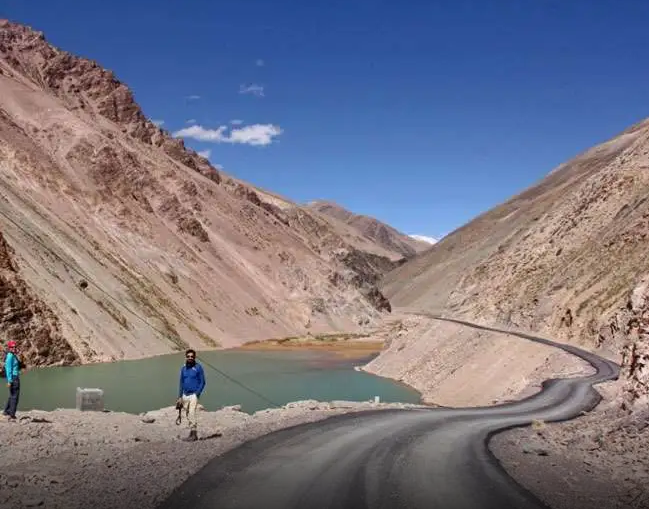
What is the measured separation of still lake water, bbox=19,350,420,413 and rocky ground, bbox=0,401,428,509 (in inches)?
506

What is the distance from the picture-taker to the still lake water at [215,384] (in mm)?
31031

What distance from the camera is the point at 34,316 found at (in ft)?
140

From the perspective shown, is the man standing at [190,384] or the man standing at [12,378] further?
the man standing at [12,378]

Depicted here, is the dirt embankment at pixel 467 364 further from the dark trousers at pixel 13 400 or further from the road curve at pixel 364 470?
the dark trousers at pixel 13 400

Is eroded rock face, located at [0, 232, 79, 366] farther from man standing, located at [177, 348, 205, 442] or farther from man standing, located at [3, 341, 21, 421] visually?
man standing, located at [177, 348, 205, 442]

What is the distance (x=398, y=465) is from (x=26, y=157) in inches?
2634

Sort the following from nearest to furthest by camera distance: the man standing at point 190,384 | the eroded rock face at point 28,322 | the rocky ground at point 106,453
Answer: the rocky ground at point 106,453 → the man standing at point 190,384 → the eroded rock face at point 28,322

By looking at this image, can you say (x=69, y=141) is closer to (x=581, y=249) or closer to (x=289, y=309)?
(x=289, y=309)

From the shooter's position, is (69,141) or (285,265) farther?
(285,265)

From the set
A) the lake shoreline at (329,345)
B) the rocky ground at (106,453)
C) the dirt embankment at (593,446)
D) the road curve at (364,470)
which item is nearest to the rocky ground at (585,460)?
the dirt embankment at (593,446)

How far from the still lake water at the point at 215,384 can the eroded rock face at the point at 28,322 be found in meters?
1.52

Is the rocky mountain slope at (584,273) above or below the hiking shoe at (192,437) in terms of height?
above

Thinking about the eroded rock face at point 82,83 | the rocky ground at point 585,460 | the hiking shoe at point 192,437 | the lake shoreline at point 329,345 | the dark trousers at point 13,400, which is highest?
the eroded rock face at point 82,83

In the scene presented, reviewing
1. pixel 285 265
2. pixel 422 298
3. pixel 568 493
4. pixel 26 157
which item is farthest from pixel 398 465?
pixel 422 298
